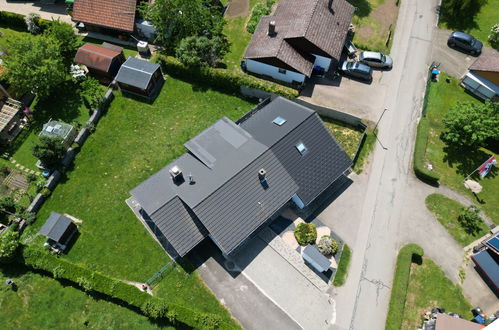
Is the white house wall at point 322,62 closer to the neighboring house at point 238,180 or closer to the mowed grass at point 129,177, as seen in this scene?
the neighboring house at point 238,180

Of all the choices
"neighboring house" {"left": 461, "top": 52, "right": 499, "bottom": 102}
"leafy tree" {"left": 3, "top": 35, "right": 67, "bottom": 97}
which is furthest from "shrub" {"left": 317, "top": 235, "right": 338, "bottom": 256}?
"leafy tree" {"left": 3, "top": 35, "right": 67, "bottom": 97}

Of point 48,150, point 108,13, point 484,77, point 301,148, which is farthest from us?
point 108,13

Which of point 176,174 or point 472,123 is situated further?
point 472,123

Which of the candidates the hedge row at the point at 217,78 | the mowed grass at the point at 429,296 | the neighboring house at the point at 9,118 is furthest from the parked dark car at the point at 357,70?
the neighboring house at the point at 9,118

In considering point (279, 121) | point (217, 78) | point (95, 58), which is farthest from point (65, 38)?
point (279, 121)

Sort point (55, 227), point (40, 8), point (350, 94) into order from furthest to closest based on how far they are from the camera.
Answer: point (40, 8), point (350, 94), point (55, 227)

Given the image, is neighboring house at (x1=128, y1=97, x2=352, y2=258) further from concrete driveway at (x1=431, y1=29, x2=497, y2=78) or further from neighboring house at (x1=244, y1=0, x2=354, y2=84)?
concrete driveway at (x1=431, y1=29, x2=497, y2=78)

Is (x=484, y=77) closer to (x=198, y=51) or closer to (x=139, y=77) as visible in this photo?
(x=198, y=51)
